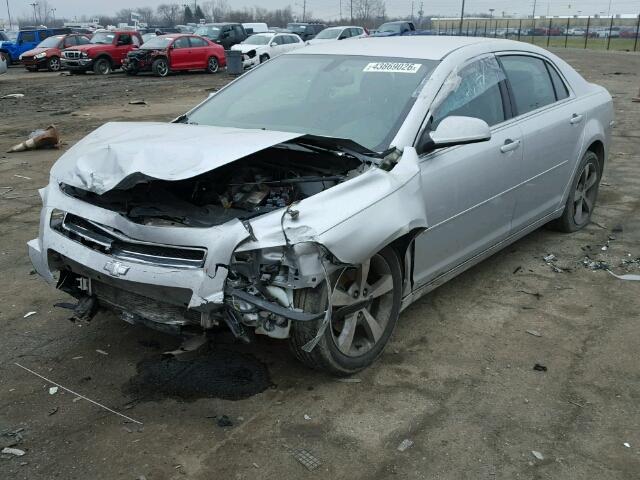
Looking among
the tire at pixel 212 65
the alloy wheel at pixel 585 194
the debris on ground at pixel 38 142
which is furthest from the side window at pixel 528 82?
the tire at pixel 212 65

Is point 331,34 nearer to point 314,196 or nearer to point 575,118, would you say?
point 575,118

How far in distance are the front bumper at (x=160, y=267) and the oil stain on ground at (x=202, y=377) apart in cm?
47

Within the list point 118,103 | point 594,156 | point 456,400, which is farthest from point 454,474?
point 118,103

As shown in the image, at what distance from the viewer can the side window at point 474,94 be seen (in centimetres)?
401

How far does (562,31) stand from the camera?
60219mm

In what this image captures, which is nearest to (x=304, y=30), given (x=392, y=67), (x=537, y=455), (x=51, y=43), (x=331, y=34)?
(x=331, y=34)

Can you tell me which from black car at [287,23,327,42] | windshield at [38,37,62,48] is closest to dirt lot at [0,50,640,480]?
windshield at [38,37,62,48]

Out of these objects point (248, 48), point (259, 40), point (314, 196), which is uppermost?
point (314, 196)

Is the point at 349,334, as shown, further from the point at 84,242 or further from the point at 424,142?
the point at 84,242

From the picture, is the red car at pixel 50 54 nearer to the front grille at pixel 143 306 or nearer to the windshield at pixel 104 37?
the windshield at pixel 104 37

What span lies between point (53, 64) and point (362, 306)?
27796mm

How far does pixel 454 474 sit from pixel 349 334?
0.95 metres

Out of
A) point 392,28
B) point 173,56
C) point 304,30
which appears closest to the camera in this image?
point 173,56

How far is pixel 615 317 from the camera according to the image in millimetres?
4309
